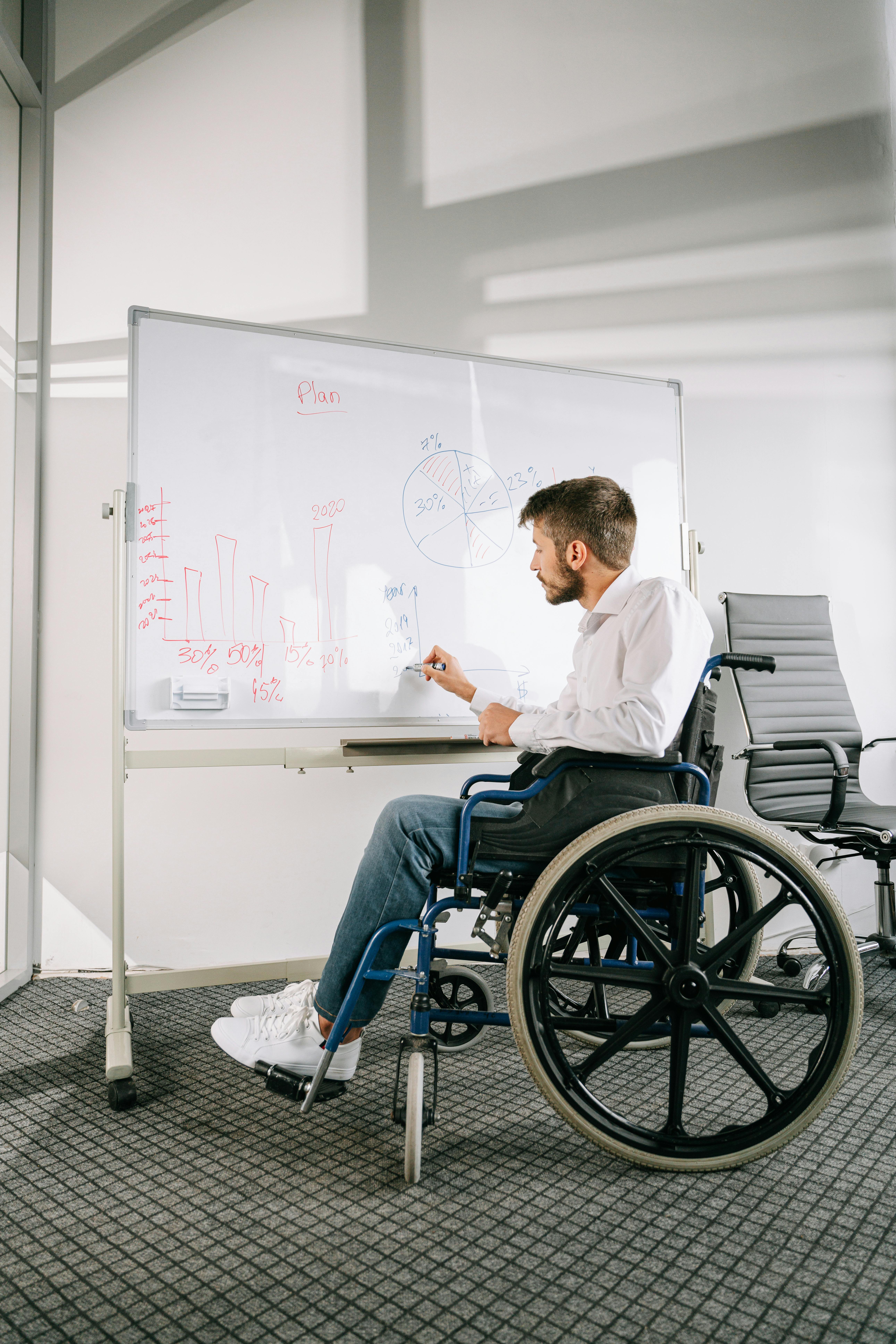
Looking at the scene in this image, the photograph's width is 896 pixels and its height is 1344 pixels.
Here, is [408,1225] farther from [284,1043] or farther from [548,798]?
[548,798]

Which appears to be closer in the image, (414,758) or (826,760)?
(414,758)

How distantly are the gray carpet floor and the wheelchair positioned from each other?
69mm

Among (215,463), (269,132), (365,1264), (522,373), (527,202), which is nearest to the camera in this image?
(365,1264)

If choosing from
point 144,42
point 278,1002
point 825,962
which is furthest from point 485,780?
point 144,42

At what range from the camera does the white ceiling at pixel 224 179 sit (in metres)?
2.32

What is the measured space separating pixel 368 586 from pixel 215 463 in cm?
43

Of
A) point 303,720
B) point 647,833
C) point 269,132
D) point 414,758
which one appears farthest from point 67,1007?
point 269,132

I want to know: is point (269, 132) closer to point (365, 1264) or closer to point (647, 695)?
point (647, 695)

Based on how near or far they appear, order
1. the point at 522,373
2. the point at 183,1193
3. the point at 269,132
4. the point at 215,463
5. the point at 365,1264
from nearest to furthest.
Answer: the point at 365,1264 → the point at 183,1193 → the point at 215,463 → the point at 522,373 → the point at 269,132

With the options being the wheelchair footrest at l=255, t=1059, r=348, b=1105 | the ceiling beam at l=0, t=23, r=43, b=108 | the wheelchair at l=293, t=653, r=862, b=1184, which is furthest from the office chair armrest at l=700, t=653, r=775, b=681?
the ceiling beam at l=0, t=23, r=43, b=108

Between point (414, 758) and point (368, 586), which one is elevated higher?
point (368, 586)

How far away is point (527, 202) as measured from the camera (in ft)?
8.68

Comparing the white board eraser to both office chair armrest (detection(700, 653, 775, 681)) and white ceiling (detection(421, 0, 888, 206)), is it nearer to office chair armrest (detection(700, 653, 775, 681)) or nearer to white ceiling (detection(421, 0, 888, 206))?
office chair armrest (detection(700, 653, 775, 681))

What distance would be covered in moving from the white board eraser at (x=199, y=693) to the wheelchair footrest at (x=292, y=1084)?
0.72 m
